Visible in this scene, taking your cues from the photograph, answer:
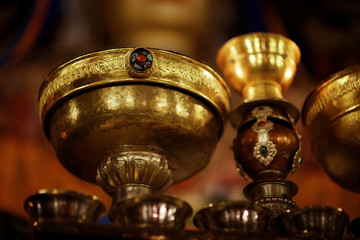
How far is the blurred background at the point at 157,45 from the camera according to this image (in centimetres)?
357

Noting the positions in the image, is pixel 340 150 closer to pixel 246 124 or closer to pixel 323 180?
pixel 246 124

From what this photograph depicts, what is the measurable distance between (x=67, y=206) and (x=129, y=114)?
29 centimetres

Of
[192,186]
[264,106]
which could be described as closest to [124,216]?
[264,106]

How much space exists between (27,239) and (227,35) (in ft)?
8.63

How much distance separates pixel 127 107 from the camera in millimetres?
1182

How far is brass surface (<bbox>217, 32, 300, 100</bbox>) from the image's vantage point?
143 cm

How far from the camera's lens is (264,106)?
4.40 feet

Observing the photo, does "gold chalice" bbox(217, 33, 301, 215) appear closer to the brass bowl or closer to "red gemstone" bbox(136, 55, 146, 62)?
the brass bowl

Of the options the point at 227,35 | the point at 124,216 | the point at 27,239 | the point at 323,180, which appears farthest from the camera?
the point at 227,35

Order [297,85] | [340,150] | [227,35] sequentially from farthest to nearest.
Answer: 1. [227,35]
2. [297,85]
3. [340,150]

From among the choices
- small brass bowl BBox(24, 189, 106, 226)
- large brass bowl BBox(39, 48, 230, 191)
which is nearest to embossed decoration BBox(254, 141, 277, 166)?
large brass bowl BBox(39, 48, 230, 191)

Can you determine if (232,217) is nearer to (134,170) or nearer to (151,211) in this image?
(151,211)

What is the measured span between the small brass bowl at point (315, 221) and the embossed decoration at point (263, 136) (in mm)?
281

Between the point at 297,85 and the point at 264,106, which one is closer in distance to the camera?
the point at 264,106
